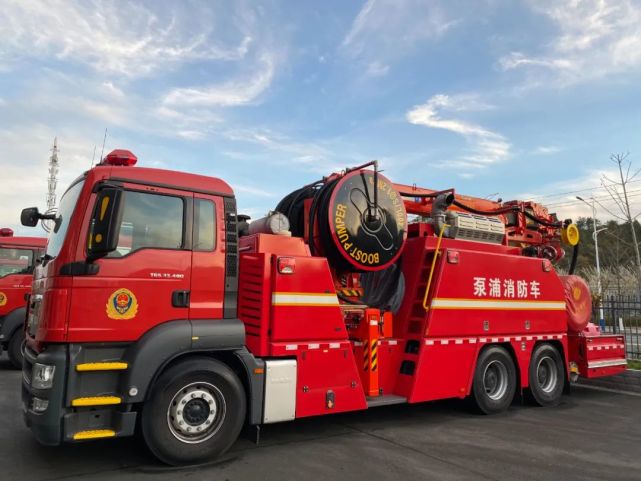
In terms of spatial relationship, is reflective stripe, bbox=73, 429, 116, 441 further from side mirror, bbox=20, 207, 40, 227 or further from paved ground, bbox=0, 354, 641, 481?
side mirror, bbox=20, 207, 40, 227

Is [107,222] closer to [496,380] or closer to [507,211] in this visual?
[496,380]

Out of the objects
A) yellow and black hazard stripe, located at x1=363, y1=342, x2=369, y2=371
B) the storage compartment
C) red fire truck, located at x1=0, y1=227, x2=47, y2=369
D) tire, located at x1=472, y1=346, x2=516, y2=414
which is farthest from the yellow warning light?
red fire truck, located at x1=0, y1=227, x2=47, y2=369

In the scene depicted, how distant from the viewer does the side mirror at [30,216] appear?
5785 millimetres

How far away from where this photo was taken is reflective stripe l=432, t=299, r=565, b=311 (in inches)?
270

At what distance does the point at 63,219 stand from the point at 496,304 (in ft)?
19.0

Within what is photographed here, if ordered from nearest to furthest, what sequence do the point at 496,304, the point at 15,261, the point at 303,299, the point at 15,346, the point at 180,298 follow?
the point at 180,298, the point at 303,299, the point at 496,304, the point at 15,346, the point at 15,261

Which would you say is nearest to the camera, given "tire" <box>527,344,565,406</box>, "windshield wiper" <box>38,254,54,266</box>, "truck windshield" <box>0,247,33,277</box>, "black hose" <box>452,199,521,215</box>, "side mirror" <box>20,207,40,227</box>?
"windshield wiper" <box>38,254,54,266</box>

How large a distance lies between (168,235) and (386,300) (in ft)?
11.0

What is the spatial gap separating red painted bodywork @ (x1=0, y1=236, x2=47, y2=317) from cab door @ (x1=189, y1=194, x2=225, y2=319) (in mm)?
7297

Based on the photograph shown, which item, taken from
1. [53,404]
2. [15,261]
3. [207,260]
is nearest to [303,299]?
[207,260]

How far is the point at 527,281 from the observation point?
25.9ft

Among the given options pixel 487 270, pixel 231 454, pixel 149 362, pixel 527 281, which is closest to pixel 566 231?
Result: pixel 527 281

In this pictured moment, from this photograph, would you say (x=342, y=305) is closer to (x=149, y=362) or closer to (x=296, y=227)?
(x=296, y=227)

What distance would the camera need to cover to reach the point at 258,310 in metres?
5.33
